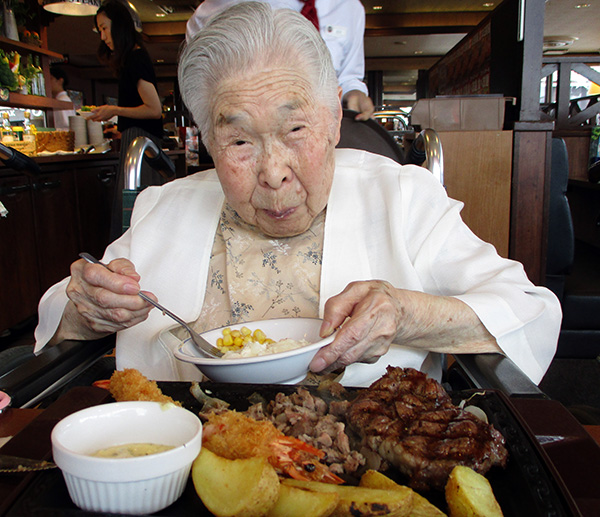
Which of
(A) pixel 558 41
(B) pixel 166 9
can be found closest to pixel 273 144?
(B) pixel 166 9

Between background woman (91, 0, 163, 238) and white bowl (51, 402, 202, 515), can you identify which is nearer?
white bowl (51, 402, 202, 515)

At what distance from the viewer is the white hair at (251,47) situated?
4.16 ft

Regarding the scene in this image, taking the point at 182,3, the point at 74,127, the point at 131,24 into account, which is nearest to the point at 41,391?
the point at 131,24

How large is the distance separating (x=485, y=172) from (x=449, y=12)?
39.1ft

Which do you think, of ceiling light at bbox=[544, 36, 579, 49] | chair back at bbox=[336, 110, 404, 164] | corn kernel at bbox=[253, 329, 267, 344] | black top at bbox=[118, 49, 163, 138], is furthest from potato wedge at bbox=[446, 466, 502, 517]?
ceiling light at bbox=[544, 36, 579, 49]

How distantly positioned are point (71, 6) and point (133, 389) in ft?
22.9

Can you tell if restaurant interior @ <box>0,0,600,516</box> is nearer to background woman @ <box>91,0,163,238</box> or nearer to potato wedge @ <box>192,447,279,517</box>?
potato wedge @ <box>192,447,279,517</box>

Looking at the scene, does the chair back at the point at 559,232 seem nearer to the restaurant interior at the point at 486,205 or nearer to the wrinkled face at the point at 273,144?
the restaurant interior at the point at 486,205

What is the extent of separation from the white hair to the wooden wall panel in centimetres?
201

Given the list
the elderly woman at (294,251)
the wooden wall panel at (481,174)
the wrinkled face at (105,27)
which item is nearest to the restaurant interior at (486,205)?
the wooden wall panel at (481,174)

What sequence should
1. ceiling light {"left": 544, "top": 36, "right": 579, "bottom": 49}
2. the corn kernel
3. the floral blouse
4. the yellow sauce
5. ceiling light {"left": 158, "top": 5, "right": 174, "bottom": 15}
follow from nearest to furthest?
the yellow sauce → the corn kernel → the floral blouse → ceiling light {"left": 158, "top": 5, "right": 174, "bottom": 15} → ceiling light {"left": 544, "top": 36, "right": 579, "bottom": 49}

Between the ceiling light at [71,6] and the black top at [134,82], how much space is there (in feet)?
8.57

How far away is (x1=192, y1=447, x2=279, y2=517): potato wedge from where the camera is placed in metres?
0.52

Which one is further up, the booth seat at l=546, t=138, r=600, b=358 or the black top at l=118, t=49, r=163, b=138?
the black top at l=118, t=49, r=163, b=138
